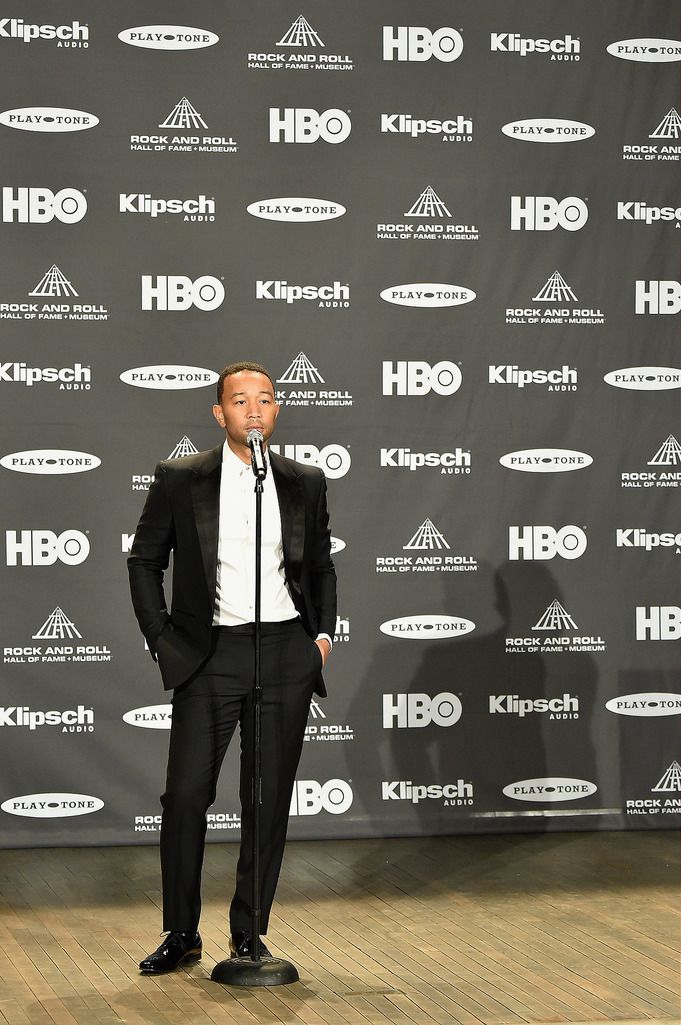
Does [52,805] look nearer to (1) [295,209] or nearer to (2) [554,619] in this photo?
(2) [554,619]

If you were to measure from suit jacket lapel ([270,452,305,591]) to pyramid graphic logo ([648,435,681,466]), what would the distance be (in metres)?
2.45

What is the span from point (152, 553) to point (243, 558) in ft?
0.97

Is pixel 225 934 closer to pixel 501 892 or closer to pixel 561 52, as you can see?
pixel 501 892

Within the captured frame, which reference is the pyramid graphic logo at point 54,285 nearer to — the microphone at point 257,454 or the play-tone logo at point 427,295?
the play-tone logo at point 427,295

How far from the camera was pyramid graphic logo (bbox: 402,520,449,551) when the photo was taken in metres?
5.86

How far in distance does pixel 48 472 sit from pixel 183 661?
195cm

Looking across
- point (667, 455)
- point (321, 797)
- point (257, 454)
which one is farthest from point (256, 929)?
point (667, 455)

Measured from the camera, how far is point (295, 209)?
577cm

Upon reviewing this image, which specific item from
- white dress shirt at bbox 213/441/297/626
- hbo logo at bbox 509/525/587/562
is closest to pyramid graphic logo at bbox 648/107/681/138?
hbo logo at bbox 509/525/587/562

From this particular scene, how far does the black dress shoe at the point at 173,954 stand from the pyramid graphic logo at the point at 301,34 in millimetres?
3693

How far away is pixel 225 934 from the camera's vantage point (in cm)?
443

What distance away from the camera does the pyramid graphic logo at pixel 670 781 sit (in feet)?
19.8

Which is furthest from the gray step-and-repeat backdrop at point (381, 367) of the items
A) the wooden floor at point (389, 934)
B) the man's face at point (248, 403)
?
the man's face at point (248, 403)

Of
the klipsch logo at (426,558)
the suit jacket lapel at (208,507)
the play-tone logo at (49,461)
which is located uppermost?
the play-tone logo at (49,461)
